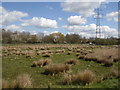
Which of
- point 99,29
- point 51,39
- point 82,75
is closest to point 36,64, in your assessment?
point 82,75

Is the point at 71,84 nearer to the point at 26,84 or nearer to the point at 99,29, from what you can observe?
the point at 26,84

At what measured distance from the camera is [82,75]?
7777 millimetres

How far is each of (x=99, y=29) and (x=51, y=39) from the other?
38066 millimetres

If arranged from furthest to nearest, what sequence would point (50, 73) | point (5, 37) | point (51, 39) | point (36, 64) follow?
1. point (51, 39)
2. point (5, 37)
3. point (36, 64)
4. point (50, 73)

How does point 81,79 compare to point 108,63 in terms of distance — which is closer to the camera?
point 81,79

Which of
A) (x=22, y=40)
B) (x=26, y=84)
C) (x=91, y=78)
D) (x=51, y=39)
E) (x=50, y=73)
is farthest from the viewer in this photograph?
(x=51, y=39)

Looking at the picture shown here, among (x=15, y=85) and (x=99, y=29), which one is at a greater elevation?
(x=99, y=29)

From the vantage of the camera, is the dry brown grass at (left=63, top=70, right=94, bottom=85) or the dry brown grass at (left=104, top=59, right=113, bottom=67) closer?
the dry brown grass at (left=63, top=70, right=94, bottom=85)

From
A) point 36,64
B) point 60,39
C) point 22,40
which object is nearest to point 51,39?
point 60,39

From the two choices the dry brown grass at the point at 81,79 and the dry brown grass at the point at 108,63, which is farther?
the dry brown grass at the point at 108,63

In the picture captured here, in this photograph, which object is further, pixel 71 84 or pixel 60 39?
pixel 60 39

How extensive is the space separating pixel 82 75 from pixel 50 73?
2757 mm

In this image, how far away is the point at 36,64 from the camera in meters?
13.1

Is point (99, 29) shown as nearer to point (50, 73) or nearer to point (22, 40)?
point (22, 40)
